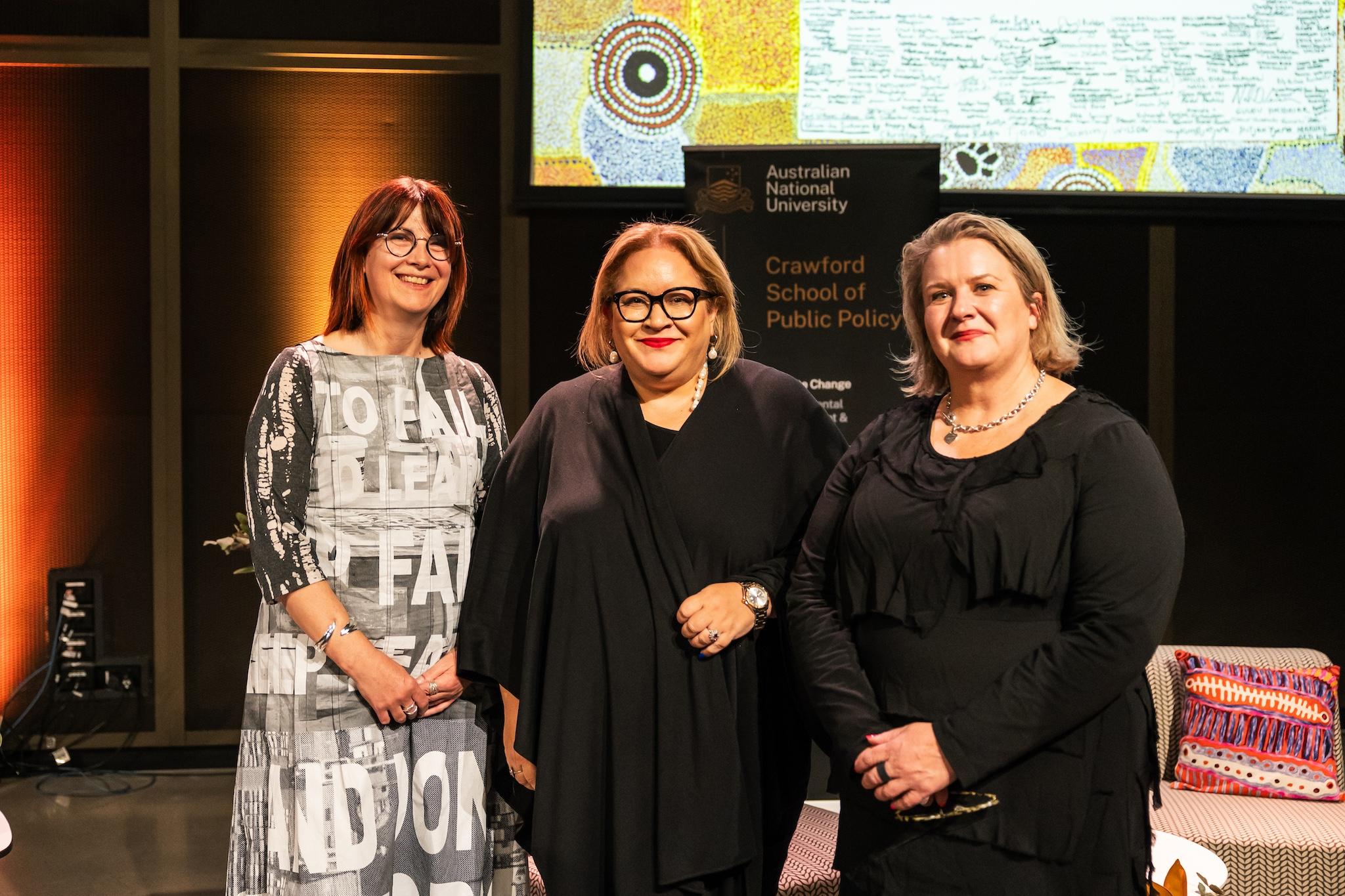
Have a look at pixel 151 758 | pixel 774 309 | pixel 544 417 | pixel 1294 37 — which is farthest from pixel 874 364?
pixel 151 758

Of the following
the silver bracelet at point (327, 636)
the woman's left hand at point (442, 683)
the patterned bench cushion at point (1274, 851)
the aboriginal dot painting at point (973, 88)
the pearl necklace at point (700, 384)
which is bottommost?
the patterned bench cushion at point (1274, 851)

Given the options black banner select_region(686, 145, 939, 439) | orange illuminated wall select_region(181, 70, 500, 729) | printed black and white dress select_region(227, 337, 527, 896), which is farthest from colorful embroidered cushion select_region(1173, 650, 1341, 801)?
orange illuminated wall select_region(181, 70, 500, 729)

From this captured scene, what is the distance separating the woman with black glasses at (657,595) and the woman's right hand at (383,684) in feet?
0.41

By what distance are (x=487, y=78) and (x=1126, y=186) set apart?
257cm

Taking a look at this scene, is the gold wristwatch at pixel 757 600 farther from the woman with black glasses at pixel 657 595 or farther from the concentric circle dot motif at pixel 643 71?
the concentric circle dot motif at pixel 643 71

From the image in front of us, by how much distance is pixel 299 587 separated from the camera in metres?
1.97

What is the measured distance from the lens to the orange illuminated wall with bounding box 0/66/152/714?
4.40 metres

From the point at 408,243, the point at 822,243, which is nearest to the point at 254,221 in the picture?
the point at 822,243

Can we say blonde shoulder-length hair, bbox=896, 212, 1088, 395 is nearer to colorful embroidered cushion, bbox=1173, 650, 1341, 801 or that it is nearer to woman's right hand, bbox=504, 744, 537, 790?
woman's right hand, bbox=504, 744, 537, 790

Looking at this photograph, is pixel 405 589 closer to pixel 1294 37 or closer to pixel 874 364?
pixel 874 364

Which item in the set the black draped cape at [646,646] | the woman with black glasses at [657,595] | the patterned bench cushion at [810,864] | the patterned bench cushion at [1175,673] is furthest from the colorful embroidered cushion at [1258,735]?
the black draped cape at [646,646]

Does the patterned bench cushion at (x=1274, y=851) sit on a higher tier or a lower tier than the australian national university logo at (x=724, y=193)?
lower

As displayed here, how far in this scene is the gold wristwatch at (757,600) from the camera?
1.79 meters

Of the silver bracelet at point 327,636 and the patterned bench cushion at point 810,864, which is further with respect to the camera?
the patterned bench cushion at point 810,864
